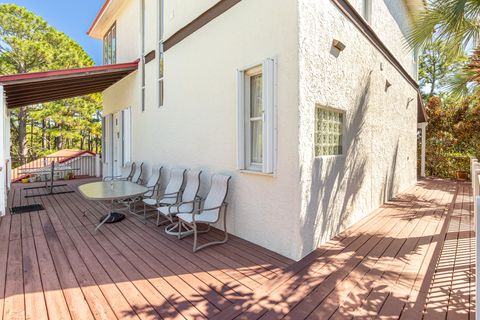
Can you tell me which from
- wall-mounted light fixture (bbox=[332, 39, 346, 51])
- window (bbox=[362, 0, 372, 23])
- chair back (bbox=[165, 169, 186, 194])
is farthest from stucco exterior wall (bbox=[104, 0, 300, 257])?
window (bbox=[362, 0, 372, 23])

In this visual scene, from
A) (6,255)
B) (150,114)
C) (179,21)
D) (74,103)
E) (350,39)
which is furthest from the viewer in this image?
(74,103)

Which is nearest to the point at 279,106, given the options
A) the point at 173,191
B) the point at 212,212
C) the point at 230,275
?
the point at 212,212

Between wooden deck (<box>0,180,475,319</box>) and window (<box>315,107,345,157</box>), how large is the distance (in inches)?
60.0

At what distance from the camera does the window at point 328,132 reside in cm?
420

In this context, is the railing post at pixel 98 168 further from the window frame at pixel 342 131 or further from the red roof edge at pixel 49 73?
the window frame at pixel 342 131

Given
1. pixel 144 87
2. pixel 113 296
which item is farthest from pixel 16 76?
pixel 113 296

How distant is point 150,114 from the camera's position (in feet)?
24.1

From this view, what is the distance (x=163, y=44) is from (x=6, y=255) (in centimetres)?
540

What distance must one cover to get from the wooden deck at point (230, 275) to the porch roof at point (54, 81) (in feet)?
10.6

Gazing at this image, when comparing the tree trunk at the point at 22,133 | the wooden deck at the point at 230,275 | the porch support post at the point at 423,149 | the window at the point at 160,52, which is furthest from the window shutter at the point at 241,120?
the tree trunk at the point at 22,133

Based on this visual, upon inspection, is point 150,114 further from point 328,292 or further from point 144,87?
point 328,292

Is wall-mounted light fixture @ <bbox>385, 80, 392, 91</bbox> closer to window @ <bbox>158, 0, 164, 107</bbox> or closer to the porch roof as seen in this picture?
window @ <bbox>158, 0, 164, 107</bbox>

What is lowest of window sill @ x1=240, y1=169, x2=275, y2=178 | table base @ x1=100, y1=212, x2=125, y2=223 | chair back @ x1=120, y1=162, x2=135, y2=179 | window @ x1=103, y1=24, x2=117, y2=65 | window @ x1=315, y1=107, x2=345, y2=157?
table base @ x1=100, y1=212, x2=125, y2=223

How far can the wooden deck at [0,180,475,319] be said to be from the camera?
2.50 m
